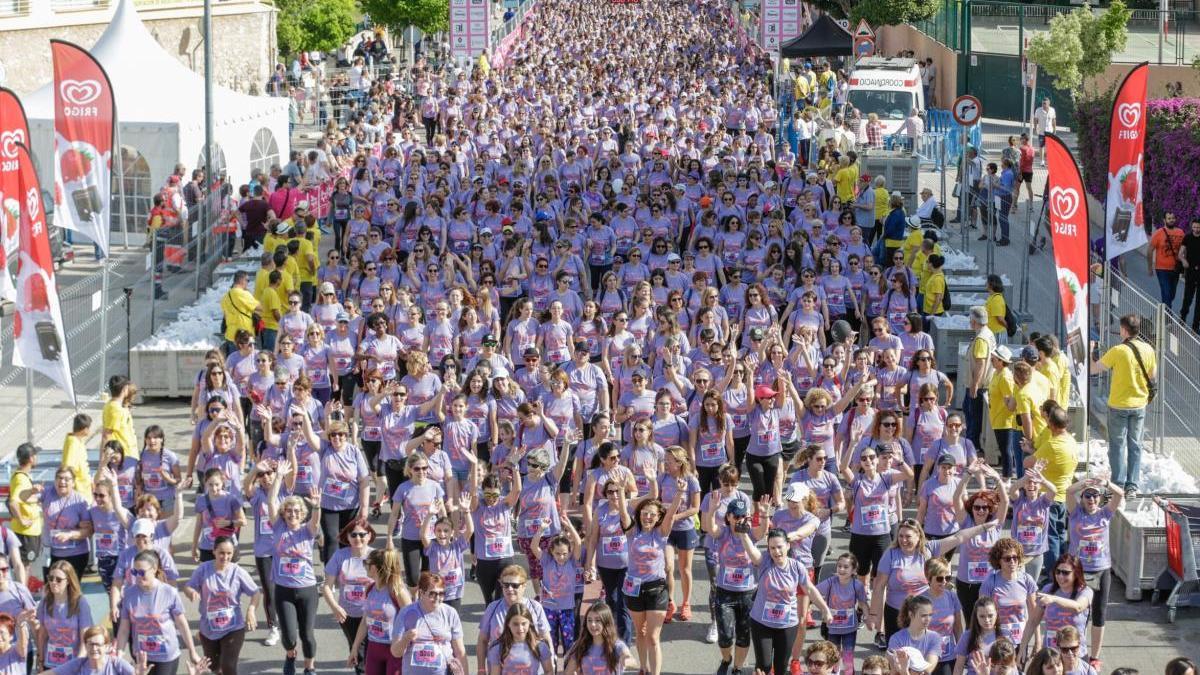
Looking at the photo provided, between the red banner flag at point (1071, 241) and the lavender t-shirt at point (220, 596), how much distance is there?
22.8ft

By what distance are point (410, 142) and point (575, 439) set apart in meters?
14.5

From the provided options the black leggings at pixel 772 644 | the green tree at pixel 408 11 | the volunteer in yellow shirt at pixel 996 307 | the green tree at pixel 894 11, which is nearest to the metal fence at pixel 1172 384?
the volunteer in yellow shirt at pixel 996 307

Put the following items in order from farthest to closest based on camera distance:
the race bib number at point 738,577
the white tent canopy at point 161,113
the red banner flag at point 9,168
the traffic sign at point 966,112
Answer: the white tent canopy at point 161,113 < the traffic sign at point 966,112 < the red banner flag at point 9,168 < the race bib number at point 738,577

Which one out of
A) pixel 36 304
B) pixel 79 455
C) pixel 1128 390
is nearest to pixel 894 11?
pixel 1128 390

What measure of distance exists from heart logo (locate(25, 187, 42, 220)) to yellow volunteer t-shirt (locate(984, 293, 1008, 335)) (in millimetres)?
8697

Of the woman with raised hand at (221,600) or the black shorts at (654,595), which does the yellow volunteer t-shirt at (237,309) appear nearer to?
the woman with raised hand at (221,600)

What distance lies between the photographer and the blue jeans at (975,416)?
642 inches

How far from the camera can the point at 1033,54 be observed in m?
36.4

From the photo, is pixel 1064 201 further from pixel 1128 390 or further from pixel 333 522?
pixel 333 522

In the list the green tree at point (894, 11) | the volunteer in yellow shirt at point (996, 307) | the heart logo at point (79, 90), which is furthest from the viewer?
the green tree at point (894, 11)

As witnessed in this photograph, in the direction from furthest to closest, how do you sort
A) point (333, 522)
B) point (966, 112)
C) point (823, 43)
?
point (823, 43) → point (966, 112) → point (333, 522)

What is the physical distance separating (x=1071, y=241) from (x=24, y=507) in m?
8.09

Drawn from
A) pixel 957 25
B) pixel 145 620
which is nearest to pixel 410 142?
pixel 145 620

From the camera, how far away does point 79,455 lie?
1320 cm
